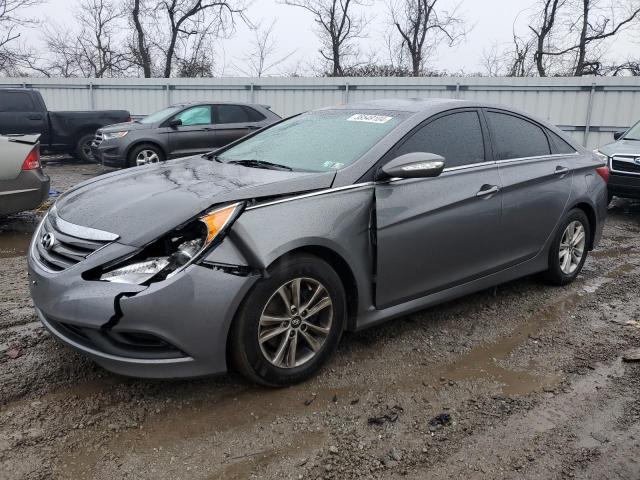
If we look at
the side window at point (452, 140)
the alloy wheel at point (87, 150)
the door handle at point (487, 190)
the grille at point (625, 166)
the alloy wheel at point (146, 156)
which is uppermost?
the side window at point (452, 140)

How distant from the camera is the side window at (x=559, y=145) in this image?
4.72 meters

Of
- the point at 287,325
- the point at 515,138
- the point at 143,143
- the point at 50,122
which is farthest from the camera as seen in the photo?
the point at 50,122

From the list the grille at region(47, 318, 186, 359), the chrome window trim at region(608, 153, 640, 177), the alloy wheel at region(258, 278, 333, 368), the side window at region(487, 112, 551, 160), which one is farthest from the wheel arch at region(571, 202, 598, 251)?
the chrome window trim at region(608, 153, 640, 177)

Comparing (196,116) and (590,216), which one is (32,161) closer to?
(196,116)

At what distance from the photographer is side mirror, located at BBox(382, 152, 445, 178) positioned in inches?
126

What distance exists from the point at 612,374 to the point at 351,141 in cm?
217

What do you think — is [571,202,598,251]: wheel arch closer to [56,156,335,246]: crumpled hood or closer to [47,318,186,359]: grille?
[56,156,335,246]: crumpled hood

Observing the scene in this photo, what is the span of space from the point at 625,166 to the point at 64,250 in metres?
8.24

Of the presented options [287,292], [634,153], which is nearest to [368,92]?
[634,153]

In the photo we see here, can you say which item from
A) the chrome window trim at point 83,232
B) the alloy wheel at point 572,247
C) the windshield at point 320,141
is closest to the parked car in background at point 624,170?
the alloy wheel at point 572,247

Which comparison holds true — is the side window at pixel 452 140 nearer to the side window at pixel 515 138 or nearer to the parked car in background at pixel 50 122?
the side window at pixel 515 138

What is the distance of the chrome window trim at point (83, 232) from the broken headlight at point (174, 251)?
0.18 meters

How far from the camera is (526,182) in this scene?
422 centimetres

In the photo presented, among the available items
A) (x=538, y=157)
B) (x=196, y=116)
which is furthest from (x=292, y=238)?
(x=196, y=116)
